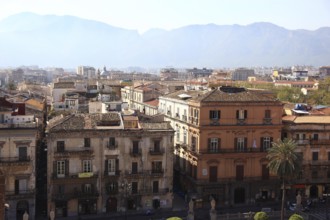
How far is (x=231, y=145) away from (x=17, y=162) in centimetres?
2576

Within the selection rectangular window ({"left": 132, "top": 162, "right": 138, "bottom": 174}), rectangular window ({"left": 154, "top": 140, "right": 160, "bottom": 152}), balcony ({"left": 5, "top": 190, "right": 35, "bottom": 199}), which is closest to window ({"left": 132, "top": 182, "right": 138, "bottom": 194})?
rectangular window ({"left": 132, "top": 162, "right": 138, "bottom": 174})

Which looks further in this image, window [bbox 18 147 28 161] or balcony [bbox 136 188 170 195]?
balcony [bbox 136 188 170 195]

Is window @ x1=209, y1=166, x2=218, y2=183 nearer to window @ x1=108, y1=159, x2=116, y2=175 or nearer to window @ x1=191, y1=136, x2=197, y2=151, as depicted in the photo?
window @ x1=191, y1=136, x2=197, y2=151

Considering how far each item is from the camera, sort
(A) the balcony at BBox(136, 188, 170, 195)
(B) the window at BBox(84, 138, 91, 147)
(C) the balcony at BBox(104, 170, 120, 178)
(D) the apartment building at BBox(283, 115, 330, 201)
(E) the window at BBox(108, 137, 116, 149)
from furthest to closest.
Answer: (D) the apartment building at BBox(283, 115, 330, 201)
(A) the balcony at BBox(136, 188, 170, 195)
(E) the window at BBox(108, 137, 116, 149)
(C) the balcony at BBox(104, 170, 120, 178)
(B) the window at BBox(84, 138, 91, 147)

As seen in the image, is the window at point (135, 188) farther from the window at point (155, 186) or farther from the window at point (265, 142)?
the window at point (265, 142)

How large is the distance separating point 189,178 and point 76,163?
1580cm

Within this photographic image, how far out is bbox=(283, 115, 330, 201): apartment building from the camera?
6844 centimetres

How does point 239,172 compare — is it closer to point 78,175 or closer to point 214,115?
point 214,115

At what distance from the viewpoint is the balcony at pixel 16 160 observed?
56062 millimetres

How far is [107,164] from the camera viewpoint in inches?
2377

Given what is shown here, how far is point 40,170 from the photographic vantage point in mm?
69500


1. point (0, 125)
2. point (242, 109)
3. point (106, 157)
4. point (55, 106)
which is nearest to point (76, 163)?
point (106, 157)

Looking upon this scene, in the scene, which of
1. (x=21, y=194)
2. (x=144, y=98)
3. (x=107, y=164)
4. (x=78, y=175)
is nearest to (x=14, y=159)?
(x=21, y=194)

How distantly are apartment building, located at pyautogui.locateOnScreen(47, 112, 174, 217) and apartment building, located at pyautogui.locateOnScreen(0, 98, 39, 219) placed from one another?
217cm
